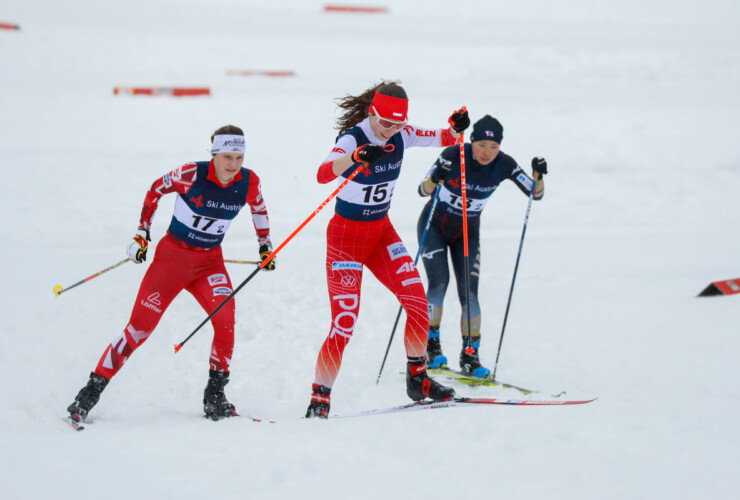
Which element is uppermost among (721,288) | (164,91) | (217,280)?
(164,91)

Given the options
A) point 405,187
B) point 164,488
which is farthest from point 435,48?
point 164,488

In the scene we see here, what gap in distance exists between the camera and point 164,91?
1502cm

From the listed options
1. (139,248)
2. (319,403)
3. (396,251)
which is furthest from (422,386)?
(139,248)

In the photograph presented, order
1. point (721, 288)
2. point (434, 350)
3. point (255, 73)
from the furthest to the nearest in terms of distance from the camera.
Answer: point (255, 73)
point (721, 288)
point (434, 350)

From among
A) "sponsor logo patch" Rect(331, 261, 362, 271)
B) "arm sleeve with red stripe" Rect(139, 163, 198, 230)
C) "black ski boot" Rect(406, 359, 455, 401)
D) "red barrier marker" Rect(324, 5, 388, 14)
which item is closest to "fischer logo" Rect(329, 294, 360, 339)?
"sponsor logo patch" Rect(331, 261, 362, 271)

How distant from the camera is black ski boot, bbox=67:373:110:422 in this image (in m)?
4.39

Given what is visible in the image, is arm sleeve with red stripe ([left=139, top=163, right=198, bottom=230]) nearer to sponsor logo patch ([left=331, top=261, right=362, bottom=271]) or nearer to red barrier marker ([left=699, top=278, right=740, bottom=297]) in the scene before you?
sponsor logo patch ([left=331, top=261, right=362, bottom=271])

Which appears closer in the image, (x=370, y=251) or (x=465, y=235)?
Answer: (x=370, y=251)

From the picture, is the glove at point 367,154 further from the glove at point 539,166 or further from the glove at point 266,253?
the glove at point 539,166

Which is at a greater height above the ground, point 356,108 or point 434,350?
point 356,108

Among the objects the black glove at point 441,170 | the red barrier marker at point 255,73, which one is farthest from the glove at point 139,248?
the red barrier marker at point 255,73

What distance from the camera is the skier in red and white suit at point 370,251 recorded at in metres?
4.46

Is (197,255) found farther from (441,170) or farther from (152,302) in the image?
(441,170)

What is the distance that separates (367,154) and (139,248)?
1692 millimetres
